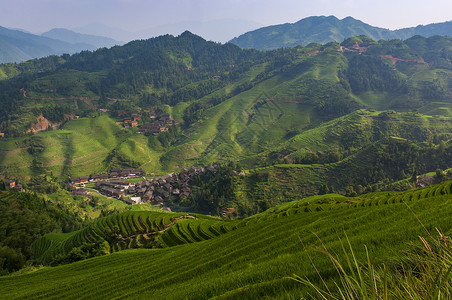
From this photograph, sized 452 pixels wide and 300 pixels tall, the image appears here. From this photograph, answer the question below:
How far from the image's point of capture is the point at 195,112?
132 metres

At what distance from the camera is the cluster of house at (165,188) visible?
6725cm

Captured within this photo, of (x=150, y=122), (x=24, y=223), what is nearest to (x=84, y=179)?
(x=24, y=223)

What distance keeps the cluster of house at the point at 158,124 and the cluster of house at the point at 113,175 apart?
3596 cm

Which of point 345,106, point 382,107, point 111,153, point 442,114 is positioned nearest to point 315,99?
point 345,106

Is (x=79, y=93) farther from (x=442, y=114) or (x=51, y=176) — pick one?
(x=442, y=114)

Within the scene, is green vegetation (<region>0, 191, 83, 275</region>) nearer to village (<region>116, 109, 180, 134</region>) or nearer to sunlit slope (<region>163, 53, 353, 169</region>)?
sunlit slope (<region>163, 53, 353, 169</region>)

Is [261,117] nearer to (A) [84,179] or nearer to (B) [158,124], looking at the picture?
(B) [158,124]

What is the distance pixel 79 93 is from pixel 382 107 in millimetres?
172439

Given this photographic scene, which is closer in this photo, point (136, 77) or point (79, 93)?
point (79, 93)

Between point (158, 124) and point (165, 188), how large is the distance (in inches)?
2268

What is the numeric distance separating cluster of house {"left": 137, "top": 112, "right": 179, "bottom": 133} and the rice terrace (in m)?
1.37

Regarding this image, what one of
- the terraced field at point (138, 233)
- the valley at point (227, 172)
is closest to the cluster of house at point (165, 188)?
the valley at point (227, 172)

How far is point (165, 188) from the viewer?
71062 millimetres

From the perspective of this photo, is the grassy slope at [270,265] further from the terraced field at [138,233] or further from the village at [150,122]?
the village at [150,122]
